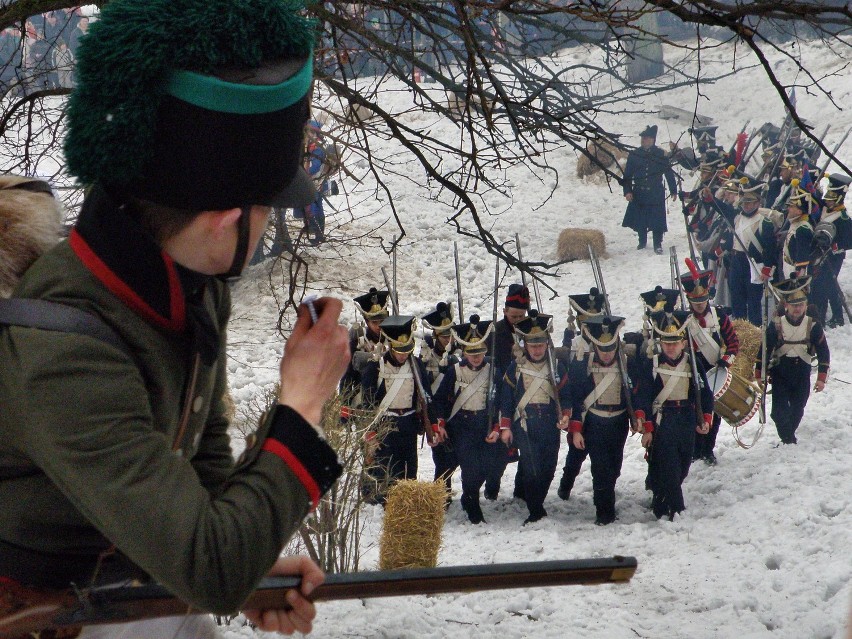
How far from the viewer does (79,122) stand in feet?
3.60

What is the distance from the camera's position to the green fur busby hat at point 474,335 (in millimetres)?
6438

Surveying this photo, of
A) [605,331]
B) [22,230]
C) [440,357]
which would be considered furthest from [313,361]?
[440,357]

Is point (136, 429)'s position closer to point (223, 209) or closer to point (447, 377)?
point (223, 209)

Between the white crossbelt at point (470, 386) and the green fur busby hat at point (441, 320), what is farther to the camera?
the green fur busby hat at point (441, 320)

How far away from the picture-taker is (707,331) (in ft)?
21.7

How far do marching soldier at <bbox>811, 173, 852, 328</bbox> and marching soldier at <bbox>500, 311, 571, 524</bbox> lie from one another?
3.74 metres

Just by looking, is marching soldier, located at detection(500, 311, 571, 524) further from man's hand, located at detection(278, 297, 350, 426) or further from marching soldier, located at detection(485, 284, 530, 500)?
man's hand, located at detection(278, 297, 350, 426)

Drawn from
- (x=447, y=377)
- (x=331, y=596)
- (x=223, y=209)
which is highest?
(x=223, y=209)

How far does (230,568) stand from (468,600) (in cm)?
444

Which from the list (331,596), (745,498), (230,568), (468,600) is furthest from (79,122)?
(745,498)

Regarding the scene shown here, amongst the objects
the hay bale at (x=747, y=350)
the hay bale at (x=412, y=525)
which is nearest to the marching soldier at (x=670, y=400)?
the hay bale at (x=747, y=350)

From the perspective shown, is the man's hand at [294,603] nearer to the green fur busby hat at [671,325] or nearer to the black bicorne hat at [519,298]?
the green fur busby hat at [671,325]

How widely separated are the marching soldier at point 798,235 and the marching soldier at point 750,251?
0.34 meters

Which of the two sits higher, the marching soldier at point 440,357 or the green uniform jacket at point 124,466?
the green uniform jacket at point 124,466
